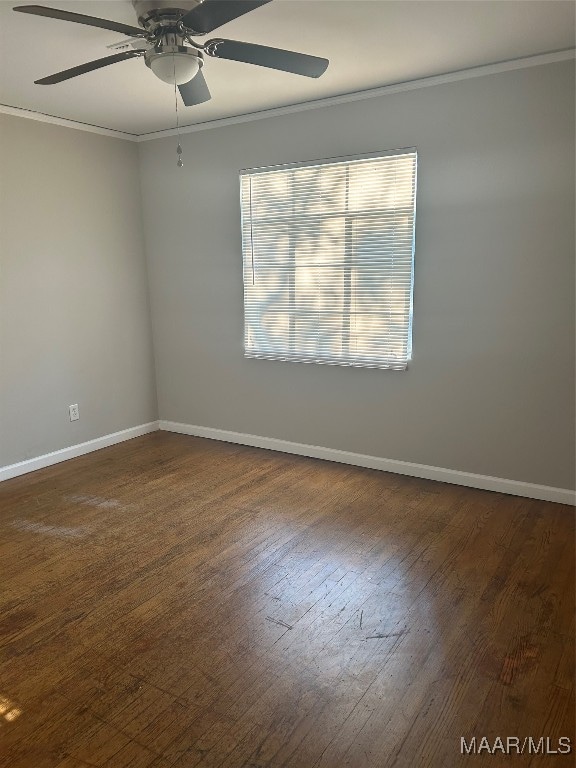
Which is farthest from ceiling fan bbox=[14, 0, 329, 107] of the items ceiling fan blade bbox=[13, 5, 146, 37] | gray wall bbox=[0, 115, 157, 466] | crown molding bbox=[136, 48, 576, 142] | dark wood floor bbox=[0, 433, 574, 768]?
dark wood floor bbox=[0, 433, 574, 768]

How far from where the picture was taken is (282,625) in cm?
223

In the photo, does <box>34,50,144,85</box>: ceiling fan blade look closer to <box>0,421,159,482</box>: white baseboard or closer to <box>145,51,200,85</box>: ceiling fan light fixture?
<box>145,51,200,85</box>: ceiling fan light fixture

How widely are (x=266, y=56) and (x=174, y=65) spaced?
392mm

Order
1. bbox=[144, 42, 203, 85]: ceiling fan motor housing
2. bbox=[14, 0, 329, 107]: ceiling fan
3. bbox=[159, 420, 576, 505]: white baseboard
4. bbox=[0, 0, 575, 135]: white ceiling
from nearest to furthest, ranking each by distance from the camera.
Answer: bbox=[14, 0, 329, 107]: ceiling fan, bbox=[144, 42, 203, 85]: ceiling fan motor housing, bbox=[0, 0, 575, 135]: white ceiling, bbox=[159, 420, 576, 505]: white baseboard

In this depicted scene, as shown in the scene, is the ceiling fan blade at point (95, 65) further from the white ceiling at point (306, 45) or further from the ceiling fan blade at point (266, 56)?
the ceiling fan blade at point (266, 56)

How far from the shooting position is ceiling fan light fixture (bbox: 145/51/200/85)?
221 centimetres

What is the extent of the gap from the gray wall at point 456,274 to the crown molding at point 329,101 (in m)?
0.04

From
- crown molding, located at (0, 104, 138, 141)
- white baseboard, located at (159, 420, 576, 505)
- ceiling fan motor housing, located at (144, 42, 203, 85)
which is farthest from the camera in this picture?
crown molding, located at (0, 104, 138, 141)

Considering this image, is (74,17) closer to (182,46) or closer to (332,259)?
(182,46)

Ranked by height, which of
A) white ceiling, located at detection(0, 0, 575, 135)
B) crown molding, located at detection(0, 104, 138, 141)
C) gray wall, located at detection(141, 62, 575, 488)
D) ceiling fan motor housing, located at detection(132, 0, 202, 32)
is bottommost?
gray wall, located at detection(141, 62, 575, 488)

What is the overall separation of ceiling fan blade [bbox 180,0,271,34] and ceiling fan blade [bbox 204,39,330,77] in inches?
4.1

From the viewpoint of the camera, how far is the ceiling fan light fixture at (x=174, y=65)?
7.26 ft

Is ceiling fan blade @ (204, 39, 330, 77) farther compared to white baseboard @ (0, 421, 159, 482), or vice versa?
white baseboard @ (0, 421, 159, 482)

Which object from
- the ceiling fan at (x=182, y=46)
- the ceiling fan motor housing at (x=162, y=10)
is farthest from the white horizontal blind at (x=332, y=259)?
the ceiling fan motor housing at (x=162, y=10)
